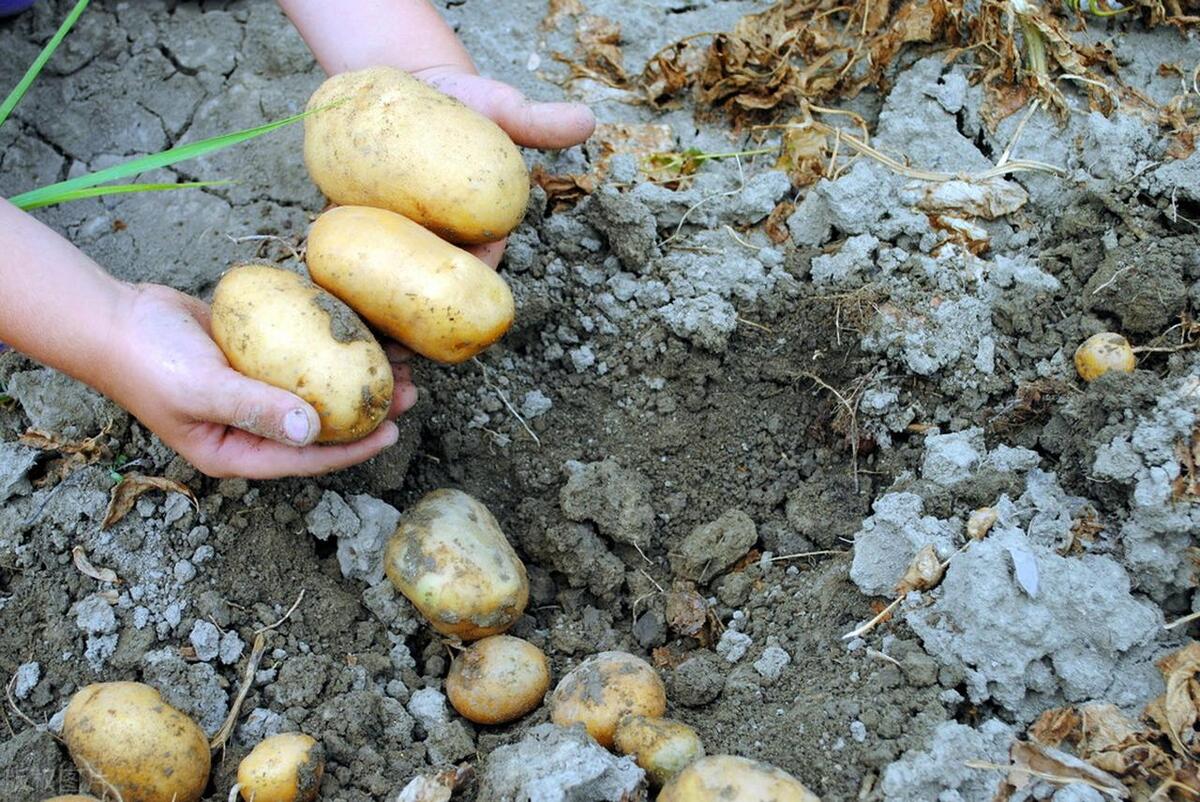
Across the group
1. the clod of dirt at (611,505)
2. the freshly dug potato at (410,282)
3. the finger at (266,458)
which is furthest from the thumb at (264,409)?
the clod of dirt at (611,505)

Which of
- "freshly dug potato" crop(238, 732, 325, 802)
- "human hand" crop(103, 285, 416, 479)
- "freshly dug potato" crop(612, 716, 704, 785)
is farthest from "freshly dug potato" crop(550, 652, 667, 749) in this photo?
"human hand" crop(103, 285, 416, 479)

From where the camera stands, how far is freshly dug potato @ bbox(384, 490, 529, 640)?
80.9 inches

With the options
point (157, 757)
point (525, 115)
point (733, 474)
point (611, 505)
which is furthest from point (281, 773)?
point (525, 115)

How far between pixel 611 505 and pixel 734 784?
2.65 ft

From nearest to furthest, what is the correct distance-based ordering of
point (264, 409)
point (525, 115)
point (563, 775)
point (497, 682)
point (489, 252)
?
point (563, 775) → point (264, 409) → point (497, 682) → point (489, 252) → point (525, 115)

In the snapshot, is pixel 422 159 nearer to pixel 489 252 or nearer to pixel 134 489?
pixel 489 252

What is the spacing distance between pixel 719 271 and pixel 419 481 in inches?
35.1

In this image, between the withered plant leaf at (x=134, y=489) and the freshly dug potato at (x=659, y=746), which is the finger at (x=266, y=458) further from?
the freshly dug potato at (x=659, y=746)

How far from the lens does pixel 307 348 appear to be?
6.34ft

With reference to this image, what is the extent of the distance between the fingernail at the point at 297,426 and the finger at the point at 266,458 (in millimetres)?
161

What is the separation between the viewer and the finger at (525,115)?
251 centimetres

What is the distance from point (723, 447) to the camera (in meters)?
2.45

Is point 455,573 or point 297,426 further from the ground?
point 297,426

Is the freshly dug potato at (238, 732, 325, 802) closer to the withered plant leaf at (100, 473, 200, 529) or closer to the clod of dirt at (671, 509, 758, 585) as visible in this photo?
the withered plant leaf at (100, 473, 200, 529)
